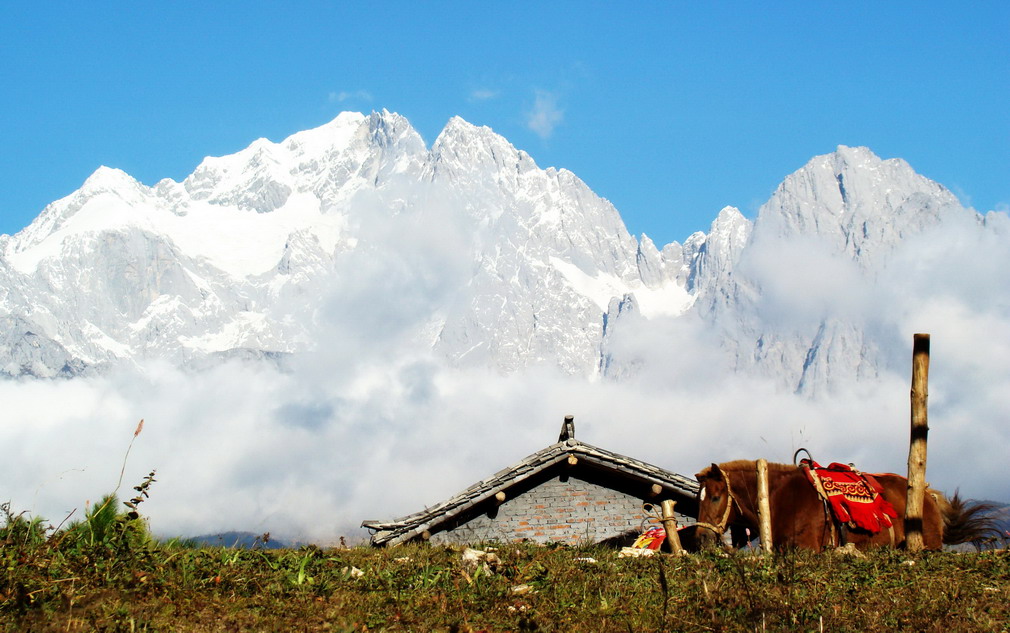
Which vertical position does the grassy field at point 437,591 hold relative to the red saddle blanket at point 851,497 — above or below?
below

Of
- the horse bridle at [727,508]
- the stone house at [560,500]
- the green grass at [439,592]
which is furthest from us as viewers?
the stone house at [560,500]

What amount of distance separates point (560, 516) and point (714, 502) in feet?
25.6

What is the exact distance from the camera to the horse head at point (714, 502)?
1473 centimetres

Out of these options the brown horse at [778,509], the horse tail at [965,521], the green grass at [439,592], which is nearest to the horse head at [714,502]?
the brown horse at [778,509]

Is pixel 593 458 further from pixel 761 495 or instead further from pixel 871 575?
pixel 871 575

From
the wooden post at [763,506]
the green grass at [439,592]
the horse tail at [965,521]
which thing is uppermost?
the horse tail at [965,521]

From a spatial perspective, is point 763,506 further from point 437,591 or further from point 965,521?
point 437,591

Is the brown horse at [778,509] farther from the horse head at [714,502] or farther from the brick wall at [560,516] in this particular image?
the brick wall at [560,516]

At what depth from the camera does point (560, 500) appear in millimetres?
22484

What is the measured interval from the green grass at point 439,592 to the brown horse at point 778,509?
135 inches

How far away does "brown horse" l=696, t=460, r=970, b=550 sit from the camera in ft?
48.0

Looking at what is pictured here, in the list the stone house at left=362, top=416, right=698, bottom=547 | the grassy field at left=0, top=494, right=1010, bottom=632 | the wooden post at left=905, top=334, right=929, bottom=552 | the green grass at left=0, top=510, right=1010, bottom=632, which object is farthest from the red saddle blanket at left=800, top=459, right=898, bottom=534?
the stone house at left=362, top=416, right=698, bottom=547

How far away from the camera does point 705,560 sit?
11461 mm

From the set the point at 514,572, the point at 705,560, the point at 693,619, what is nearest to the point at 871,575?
the point at 705,560
